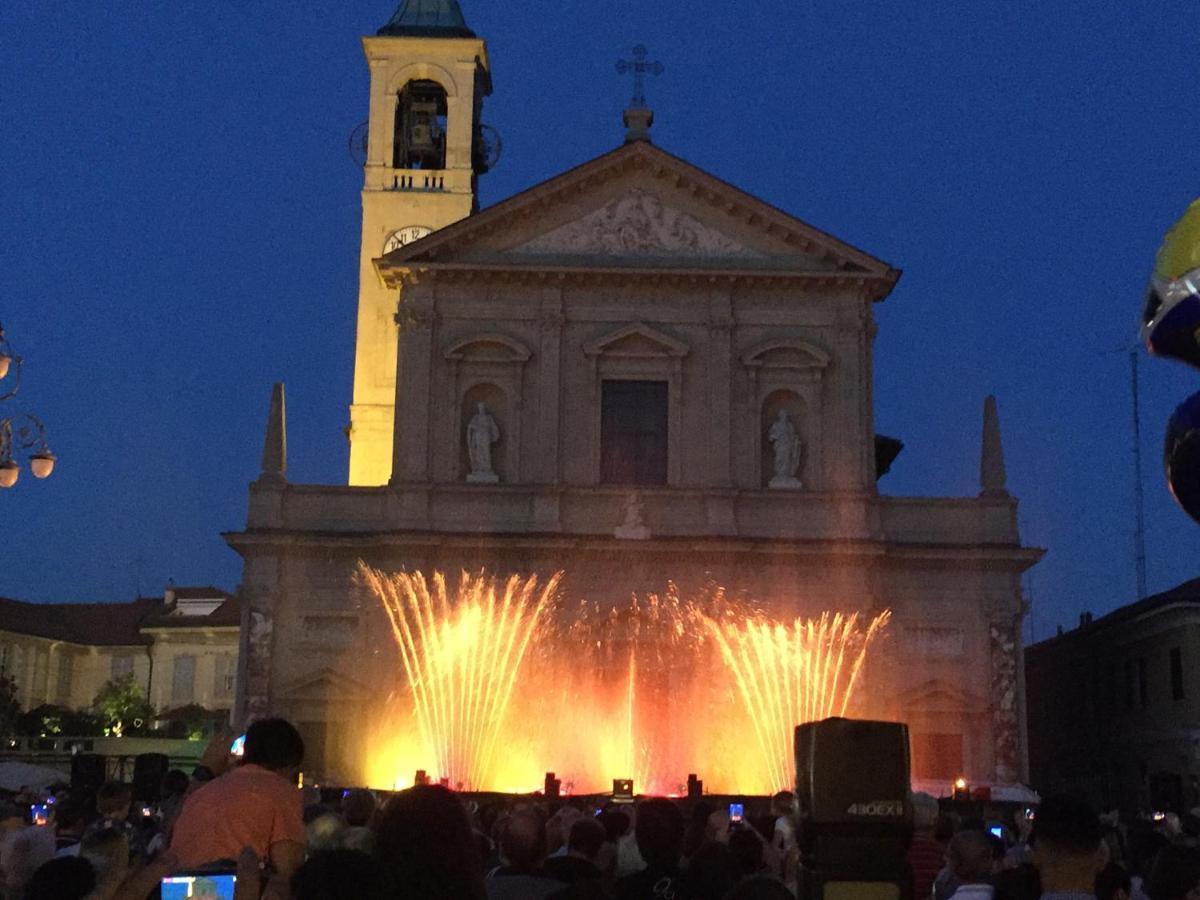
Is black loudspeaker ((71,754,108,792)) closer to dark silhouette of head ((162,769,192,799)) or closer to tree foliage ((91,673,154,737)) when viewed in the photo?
dark silhouette of head ((162,769,192,799))

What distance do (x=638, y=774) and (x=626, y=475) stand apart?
21.7 feet

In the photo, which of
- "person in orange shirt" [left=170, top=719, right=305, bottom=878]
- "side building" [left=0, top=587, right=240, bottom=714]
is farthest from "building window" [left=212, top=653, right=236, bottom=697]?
"person in orange shirt" [left=170, top=719, right=305, bottom=878]

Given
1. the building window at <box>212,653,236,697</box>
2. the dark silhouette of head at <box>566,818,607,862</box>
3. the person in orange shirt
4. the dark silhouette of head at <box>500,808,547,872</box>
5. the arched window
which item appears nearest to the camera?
the person in orange shirt

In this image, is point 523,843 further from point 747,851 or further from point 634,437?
point 634,437

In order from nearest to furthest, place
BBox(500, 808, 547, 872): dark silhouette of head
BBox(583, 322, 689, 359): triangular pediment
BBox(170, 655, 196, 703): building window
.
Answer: BBox(500, 808, 547, 872): dark silhouette of head, BBox(583, 322, 689, 359): triangular pediment, BBox(170, 655, 196, 703): building window

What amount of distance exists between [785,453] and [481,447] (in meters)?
6.71

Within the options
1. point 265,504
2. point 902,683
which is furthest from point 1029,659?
point 265,504

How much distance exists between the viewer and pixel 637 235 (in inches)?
1494

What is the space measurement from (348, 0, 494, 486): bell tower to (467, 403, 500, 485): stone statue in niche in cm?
483

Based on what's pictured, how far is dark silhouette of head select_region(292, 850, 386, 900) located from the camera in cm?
496

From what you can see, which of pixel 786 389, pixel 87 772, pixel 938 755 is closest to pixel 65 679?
pixel 786 389

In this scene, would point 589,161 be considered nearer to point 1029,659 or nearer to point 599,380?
point 599,380

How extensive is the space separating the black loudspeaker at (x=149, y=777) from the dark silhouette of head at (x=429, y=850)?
13200mm

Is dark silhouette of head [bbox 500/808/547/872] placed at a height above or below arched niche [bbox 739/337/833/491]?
below
